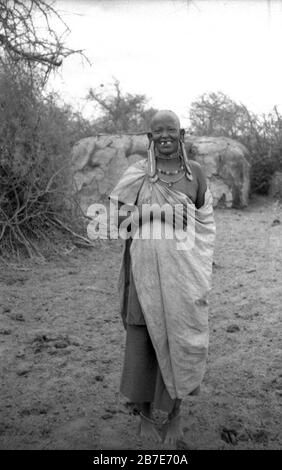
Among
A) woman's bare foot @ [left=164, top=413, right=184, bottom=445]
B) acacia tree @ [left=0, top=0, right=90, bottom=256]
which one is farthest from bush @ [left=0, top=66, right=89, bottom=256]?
woman's bare foot @ [left=164, top=413, right=184, bottom=445]

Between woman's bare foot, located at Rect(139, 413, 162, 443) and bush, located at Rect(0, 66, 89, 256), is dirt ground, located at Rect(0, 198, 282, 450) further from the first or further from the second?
bush, located at Rect(0, 66, 89, 256)

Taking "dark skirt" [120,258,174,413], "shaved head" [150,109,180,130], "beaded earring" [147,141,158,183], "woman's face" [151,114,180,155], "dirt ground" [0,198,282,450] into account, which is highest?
"shaved head" [150,109,180,130]

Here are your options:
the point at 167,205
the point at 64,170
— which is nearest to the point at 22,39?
the point at 64,170

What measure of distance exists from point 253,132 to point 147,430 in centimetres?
1064

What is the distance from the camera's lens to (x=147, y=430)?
282 centimetres

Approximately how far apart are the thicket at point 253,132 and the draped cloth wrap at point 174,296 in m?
8.97

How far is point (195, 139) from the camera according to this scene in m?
11.5

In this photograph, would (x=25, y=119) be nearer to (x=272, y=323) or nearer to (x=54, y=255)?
(x=54, y=255)

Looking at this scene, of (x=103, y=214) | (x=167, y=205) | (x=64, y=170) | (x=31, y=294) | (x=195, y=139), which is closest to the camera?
(x=167, y=205)

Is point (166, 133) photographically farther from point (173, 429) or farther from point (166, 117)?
point (173, 429)

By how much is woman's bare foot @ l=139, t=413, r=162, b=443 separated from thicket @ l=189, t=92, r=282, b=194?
9.02 metres

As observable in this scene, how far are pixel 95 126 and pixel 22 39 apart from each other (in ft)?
36.0

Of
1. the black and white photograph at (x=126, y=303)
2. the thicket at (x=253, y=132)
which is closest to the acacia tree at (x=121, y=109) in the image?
the thicket at (x=253, y=132)

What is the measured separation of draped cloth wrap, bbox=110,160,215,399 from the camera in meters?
2.65
